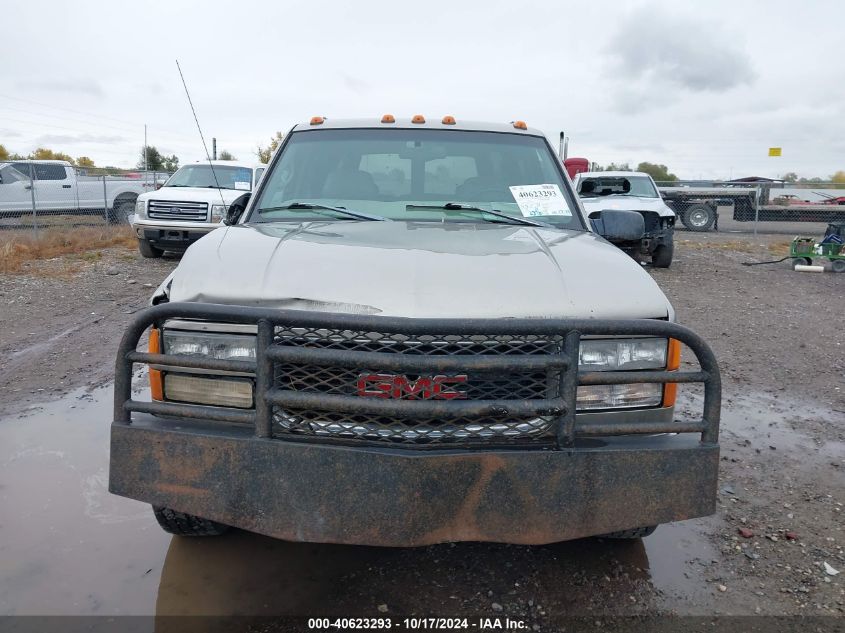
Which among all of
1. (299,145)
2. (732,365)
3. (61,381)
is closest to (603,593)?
(299,145)

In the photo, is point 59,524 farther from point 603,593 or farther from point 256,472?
point 603,593

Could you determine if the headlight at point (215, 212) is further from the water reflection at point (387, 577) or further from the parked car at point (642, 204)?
the water reflection at point (387, 577)

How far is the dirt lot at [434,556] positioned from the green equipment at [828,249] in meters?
8.06

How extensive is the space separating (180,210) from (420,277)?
1051cm

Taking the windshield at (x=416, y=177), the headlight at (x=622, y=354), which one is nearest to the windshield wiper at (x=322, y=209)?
the windshield at (x=416, y=177)

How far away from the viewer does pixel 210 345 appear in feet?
7.84

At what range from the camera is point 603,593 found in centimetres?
275

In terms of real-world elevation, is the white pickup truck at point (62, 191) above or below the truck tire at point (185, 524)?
above

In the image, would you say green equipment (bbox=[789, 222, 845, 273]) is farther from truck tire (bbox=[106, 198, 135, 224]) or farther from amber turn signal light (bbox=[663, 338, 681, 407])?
truck tire (bbox=[106, 198, 135, 224])

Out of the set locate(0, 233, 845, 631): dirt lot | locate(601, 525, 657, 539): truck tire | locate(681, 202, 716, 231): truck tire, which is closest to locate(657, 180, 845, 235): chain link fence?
locate(681, 202, 716, 231): truck tire

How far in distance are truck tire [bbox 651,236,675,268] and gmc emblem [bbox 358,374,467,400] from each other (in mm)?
10834

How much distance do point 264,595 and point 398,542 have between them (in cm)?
86

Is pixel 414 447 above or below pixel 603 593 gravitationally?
above

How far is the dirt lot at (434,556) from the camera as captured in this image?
266cm
